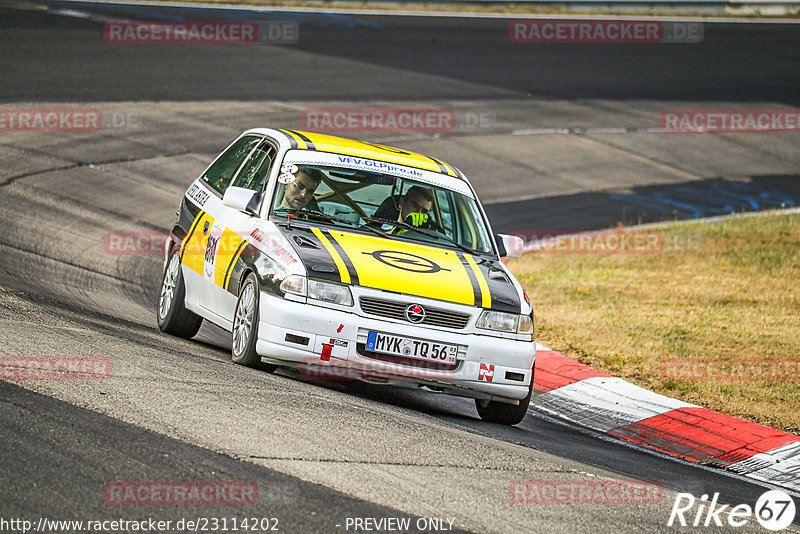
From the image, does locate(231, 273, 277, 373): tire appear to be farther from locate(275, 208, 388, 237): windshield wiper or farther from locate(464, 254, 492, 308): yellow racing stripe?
locate(464, 254, 492, 308): yellow racing stripe

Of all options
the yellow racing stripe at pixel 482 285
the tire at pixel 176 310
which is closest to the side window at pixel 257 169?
the tire at pixel 176 310

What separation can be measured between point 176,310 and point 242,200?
4.46 feet

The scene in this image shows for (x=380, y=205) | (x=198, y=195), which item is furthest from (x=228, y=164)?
(x=380, y=205)

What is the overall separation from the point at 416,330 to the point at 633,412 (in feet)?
7.64

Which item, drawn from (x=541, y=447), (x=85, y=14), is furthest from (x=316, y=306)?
(x=85, y=14)

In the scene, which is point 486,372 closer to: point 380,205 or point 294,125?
point 380,205

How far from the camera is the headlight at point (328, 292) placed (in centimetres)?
747

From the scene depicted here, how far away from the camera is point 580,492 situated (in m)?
5.98

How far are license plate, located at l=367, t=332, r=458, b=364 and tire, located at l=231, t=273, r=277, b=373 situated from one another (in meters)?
0.81

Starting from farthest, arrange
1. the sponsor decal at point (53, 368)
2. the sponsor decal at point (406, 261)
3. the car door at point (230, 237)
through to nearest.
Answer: the car door at point (230, 237) < the sponsor decal at point (406, 261) < the sponsor decal at point (53, 368)

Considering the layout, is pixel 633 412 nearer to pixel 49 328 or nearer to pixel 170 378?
pixel 170 378

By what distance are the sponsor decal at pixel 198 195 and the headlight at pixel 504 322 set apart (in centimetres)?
291

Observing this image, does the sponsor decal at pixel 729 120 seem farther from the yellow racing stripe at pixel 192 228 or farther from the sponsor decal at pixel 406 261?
the sponsor decal at pixel 406 261

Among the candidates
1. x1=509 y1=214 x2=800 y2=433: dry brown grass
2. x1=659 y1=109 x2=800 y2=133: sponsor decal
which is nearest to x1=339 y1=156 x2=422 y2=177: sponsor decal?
x1=509 y1=214 x2=800 y2=433: dry brown grass
